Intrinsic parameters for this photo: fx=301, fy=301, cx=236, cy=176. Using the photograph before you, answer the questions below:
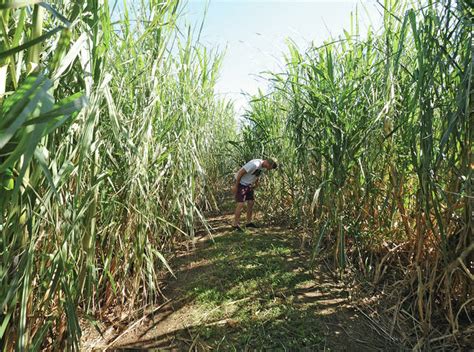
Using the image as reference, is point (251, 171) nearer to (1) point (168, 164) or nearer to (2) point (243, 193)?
(2) point (243, 193)

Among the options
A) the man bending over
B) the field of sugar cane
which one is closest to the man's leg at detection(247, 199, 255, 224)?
the man bending over

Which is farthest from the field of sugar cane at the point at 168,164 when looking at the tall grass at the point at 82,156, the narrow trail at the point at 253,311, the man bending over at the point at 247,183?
the man bending over at the point at 247,183

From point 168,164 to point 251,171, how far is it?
6.79ft

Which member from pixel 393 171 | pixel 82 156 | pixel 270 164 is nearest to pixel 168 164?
pixel 82 156

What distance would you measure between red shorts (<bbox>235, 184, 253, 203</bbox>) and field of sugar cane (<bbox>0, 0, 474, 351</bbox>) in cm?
138

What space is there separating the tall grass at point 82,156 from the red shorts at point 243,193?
1.22 m

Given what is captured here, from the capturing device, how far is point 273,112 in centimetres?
372

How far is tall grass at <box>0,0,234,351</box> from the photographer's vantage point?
25.9 inches

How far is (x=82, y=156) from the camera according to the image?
31.5 inches

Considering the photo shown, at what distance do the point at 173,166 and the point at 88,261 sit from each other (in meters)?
0.89

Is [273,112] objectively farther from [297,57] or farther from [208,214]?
[208,214]

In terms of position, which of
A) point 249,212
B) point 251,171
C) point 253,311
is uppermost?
point 251,171

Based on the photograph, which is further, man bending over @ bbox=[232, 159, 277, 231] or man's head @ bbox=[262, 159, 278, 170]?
man bending over @ bbox=[232, 159, 277, 231]

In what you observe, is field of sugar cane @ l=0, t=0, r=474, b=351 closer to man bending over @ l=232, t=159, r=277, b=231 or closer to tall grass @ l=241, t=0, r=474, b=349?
tall grass @ l=241, t=0, r=474, b=349
